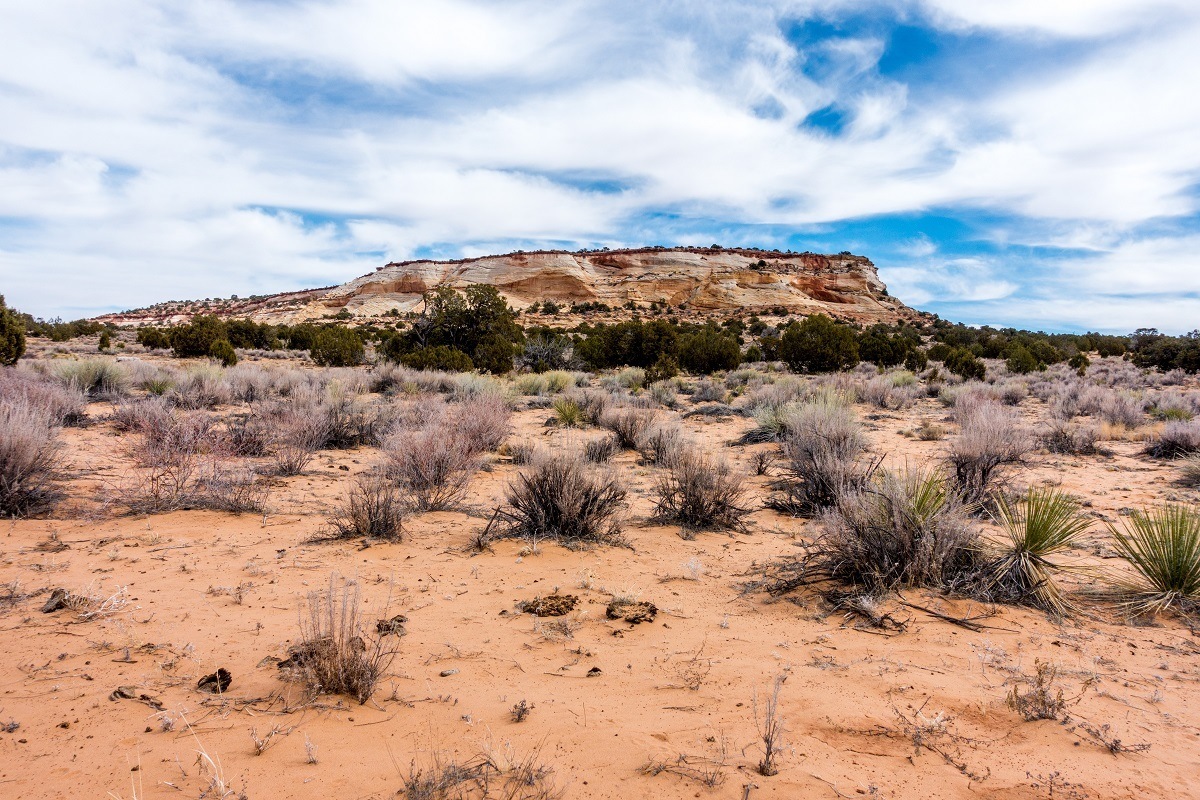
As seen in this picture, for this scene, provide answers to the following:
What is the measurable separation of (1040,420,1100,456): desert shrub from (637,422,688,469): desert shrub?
20.7ft

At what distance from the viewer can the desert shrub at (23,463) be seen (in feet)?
17.0

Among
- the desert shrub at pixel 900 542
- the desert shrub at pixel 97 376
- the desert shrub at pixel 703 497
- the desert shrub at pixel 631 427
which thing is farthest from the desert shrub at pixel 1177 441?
the desert shrub at pixel 97 376

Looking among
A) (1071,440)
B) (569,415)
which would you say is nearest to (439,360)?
(569,415)

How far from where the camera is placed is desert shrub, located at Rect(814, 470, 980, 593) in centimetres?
426

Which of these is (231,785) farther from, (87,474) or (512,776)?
(87,474)

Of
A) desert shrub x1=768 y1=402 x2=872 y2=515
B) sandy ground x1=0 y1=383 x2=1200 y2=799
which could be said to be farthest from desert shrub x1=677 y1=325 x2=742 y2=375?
sandy ground x1=0 y1=383 x2=1200 y2=799

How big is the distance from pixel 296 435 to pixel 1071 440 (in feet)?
Result: 38.5

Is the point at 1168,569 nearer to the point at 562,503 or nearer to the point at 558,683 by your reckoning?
the point at 558,683

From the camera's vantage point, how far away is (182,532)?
5180mm

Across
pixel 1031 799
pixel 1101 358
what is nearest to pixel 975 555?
pixel 1031 799

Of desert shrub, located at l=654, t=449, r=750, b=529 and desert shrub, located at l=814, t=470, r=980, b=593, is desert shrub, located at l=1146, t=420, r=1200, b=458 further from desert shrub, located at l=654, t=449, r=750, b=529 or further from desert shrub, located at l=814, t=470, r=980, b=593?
desert shrub, located at l=654, t=449, r=750, b=529

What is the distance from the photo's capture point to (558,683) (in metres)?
3.08

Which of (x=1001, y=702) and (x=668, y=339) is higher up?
(x=668, y=339)

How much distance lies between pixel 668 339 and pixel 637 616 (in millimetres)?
21443
